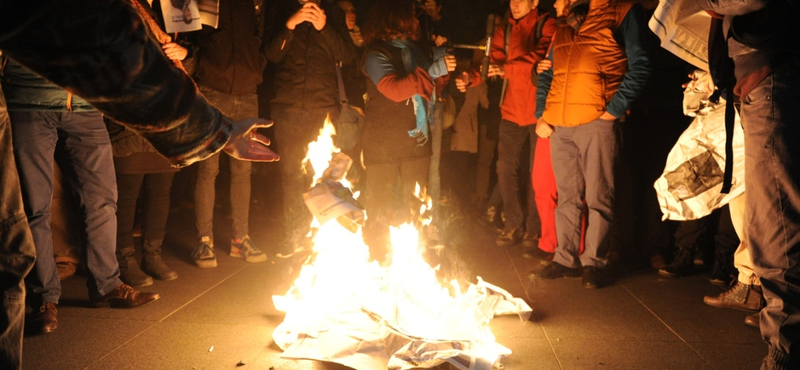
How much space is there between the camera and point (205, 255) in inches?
215

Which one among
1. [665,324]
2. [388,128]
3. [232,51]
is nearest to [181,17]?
[232,51]

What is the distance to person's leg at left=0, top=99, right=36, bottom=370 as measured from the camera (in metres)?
1.47

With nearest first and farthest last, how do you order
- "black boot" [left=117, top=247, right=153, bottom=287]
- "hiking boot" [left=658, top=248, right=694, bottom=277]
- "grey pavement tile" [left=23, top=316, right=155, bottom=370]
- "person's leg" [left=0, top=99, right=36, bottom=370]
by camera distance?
"person's leg" [left=0, top=99, right=36, bottom=370]
"grey pavement tile" [left=23, top=316, right=155, bottom=370]
"black boot" [left=117, top=247, right=153, bottom=287]
"hiking boot" [left=658, top=248, right=694, bottom=277]

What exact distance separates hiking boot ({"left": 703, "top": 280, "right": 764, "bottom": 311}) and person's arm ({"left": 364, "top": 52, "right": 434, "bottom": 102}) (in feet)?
9.45

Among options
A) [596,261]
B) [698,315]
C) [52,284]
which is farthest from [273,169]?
[698,315]

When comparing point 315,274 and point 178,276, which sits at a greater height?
point 315,274

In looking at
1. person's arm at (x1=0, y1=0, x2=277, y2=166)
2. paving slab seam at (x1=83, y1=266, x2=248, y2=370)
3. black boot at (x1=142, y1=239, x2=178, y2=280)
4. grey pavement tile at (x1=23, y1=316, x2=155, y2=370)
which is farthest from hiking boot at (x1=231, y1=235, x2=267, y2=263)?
person's arm at (x1=0, y1=0, x2=277, y2=166)

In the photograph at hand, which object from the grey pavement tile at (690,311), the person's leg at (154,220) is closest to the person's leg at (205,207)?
the person's leg at (154,220)

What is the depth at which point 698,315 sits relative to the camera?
14.0ft

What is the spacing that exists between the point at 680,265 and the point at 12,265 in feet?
17.2

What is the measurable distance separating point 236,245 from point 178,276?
0.80m

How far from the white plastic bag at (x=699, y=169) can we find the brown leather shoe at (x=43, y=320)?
4.59 meters

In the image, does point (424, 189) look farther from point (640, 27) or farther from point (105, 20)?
point (105, 20)

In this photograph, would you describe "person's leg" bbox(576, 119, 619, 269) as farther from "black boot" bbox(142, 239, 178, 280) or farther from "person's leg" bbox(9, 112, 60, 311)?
"person's leg" bbox(9, 112, 60, 311)
